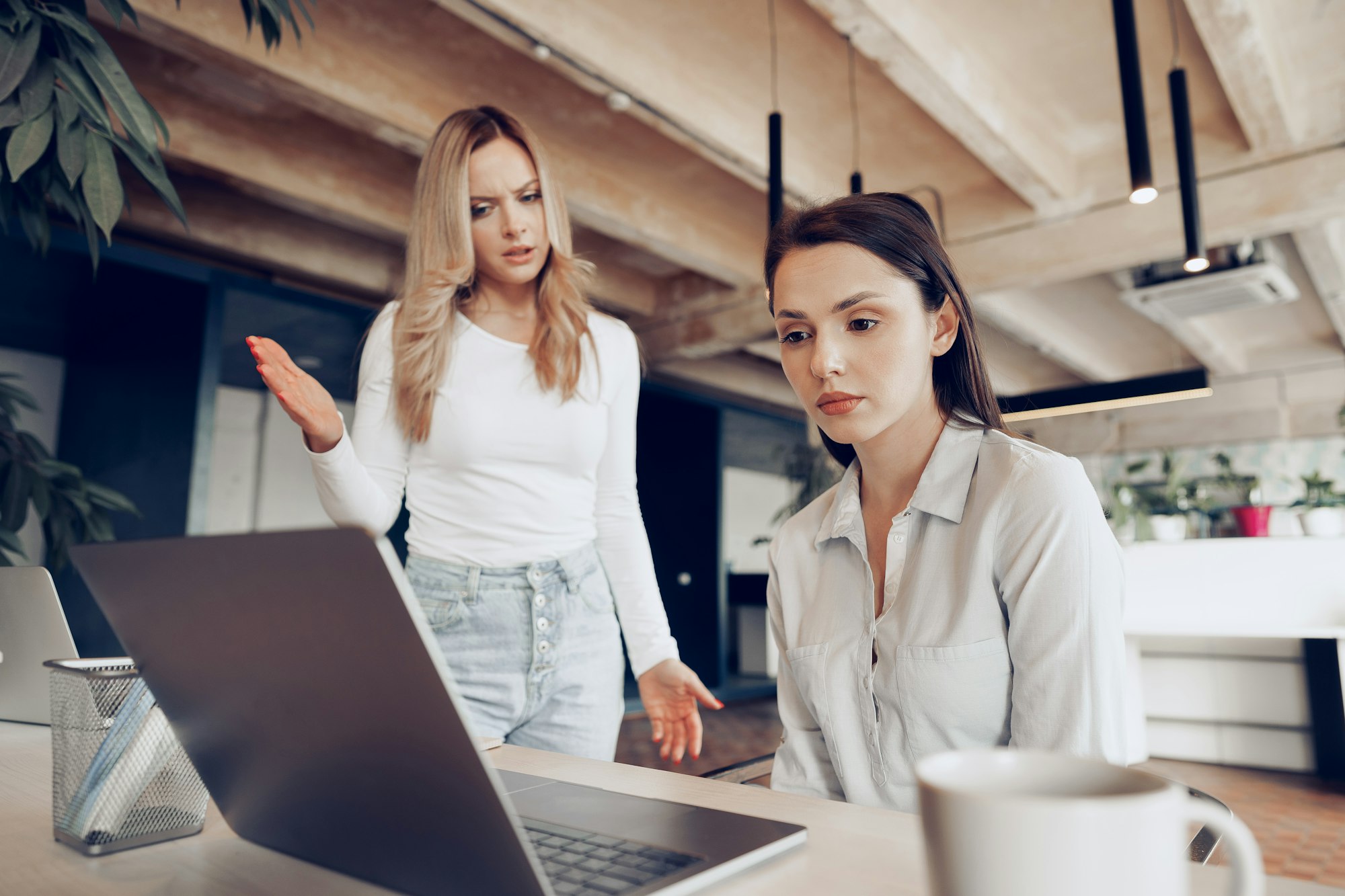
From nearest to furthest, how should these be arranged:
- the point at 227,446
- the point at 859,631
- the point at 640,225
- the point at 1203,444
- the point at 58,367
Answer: the point at 859,631, the point at 640,225, the point at 58,367, the point at 227,446, the point at 1203,444

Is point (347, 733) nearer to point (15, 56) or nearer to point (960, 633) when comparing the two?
point (960, 633)

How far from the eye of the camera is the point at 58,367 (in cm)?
458

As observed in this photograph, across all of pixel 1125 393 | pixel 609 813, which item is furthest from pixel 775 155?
pixel 609 813

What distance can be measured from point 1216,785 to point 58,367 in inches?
250

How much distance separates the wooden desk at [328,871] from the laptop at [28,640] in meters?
0.25

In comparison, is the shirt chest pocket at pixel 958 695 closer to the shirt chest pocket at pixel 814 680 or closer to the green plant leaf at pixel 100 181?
Result: the shirt chest pocket at pixel 814 680

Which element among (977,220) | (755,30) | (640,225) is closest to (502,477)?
(755,30)

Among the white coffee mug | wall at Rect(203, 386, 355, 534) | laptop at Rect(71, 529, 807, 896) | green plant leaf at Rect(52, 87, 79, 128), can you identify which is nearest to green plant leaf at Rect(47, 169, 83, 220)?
green plant leaf at Rect(52, 87, 79, 128)

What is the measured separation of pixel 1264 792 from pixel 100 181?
16.6 ft

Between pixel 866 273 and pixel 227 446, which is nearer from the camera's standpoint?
pixel 866 273

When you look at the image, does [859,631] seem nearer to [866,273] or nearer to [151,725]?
[866,273]

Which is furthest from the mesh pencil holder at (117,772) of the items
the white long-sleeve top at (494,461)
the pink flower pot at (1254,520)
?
the pink flower pot at (1254,520)

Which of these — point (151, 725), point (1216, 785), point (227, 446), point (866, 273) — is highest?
point (227, 446)

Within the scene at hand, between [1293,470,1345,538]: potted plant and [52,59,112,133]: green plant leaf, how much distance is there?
18.3 feet
